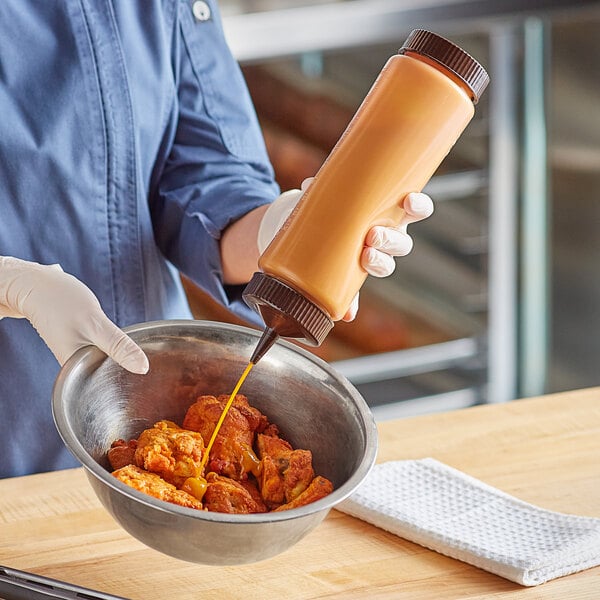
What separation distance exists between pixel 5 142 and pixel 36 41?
5.5 inches

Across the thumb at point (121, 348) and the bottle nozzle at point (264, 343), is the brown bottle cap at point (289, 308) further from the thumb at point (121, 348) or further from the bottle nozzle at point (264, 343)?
the thumb at point (121, 348)

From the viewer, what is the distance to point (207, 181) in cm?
154

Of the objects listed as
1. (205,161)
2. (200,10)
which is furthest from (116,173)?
(200,10)

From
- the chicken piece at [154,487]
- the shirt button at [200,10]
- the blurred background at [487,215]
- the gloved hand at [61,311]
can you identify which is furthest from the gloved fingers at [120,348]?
the blurred background at [487,215]

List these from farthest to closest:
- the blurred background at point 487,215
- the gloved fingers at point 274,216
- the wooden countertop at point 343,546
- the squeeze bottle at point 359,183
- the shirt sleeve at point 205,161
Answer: the blurred background at point 487,215 → the shirt sleeve at point 205,161 → the gloved fingers at point 274,216 → the wooden countertop at point 343,546 → the squeeze bottle at point 359,183

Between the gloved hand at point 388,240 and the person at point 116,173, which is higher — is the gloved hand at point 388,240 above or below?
below

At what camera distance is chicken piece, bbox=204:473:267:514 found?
1007mm

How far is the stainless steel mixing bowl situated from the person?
0.66 ft

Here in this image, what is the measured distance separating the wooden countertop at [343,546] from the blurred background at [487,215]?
1264mm

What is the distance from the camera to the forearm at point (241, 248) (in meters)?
1.44

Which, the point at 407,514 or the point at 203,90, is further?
the point at 203,90

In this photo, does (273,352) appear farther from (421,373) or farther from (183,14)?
(421,373)

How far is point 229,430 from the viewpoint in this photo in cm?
109

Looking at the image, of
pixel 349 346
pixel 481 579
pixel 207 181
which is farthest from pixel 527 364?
pixel 481 579
